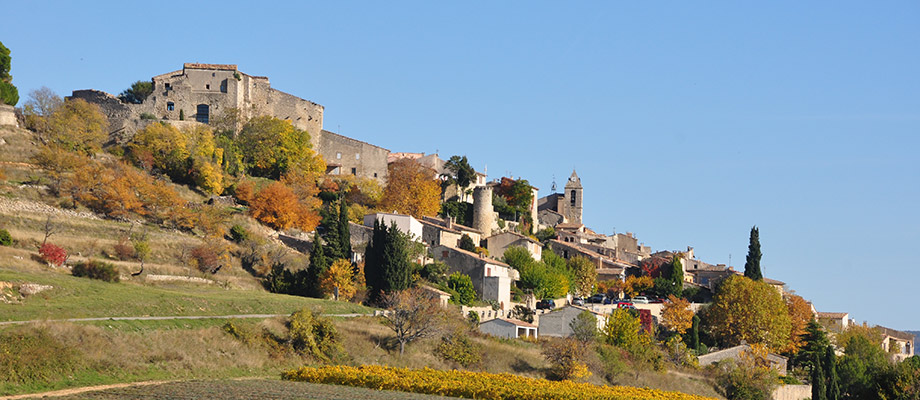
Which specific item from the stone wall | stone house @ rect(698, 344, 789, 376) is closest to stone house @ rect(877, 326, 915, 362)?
stone house @ rect(698, 344, 789, 376)

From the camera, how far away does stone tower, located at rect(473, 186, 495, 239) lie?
260 ft

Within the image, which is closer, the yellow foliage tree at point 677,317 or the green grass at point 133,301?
the green grass at point 133,301

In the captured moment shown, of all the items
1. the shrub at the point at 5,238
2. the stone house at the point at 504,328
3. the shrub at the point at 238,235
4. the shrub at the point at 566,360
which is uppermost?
the shrub at the point at 238,235

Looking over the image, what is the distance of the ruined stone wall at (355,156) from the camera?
3353 inches

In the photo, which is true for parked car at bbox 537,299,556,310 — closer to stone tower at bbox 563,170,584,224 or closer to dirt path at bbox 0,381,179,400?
dirt path at bbox 0,381,179,400

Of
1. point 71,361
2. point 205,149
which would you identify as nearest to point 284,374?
point 71,361

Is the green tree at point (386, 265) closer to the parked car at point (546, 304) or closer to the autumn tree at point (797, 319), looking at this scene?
the parked car at point (546, 304)

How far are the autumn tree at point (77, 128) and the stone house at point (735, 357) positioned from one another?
4100cm

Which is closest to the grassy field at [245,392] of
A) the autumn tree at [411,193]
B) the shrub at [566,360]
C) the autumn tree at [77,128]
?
the shrub at [566,360]

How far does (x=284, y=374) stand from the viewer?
41.4 metres

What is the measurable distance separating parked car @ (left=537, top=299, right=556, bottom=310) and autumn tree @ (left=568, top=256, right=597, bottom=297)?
6515 millimetres

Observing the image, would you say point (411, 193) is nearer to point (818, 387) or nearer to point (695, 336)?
point (695, 336)

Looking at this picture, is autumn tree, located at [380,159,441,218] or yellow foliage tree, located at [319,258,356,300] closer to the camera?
yellow foliage tree, located at [319,258,356,300]

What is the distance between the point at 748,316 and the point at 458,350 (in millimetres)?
26976
